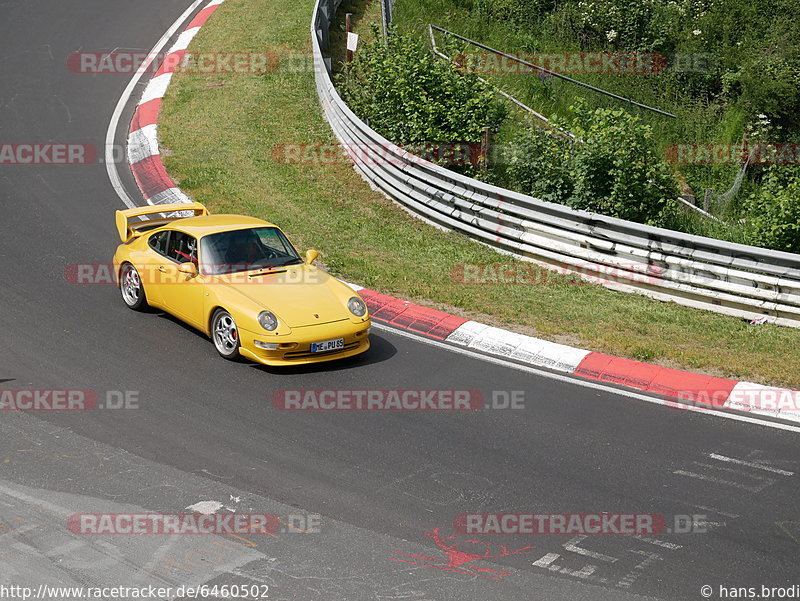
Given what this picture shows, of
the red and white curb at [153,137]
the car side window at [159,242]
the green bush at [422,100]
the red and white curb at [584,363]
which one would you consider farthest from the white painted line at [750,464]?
the red and white curb at [153,137]

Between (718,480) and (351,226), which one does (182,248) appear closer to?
(351,226)

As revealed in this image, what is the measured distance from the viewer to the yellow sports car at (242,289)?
1035cm

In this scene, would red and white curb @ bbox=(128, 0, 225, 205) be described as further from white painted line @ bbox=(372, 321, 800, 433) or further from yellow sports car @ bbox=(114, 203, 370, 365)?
white painted line @ bbox=(372, 321, 800, 433)

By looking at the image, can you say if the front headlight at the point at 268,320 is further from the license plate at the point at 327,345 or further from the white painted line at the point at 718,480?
the white painted line at the point at 718,480

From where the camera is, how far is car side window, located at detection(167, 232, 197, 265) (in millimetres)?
11500

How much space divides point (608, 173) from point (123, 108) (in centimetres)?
1165

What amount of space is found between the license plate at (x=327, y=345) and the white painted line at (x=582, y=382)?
131 centimetres

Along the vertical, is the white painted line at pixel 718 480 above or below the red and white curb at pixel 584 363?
below

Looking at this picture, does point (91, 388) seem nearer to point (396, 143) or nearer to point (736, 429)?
point (736, 429)

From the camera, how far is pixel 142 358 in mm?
10688

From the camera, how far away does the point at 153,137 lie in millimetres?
19109

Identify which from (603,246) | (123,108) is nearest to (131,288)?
(603,246)

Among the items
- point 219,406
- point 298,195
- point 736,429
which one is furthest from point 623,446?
point 298,195

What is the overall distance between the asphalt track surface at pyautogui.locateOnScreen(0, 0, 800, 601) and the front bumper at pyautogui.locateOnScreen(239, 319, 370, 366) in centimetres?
20
